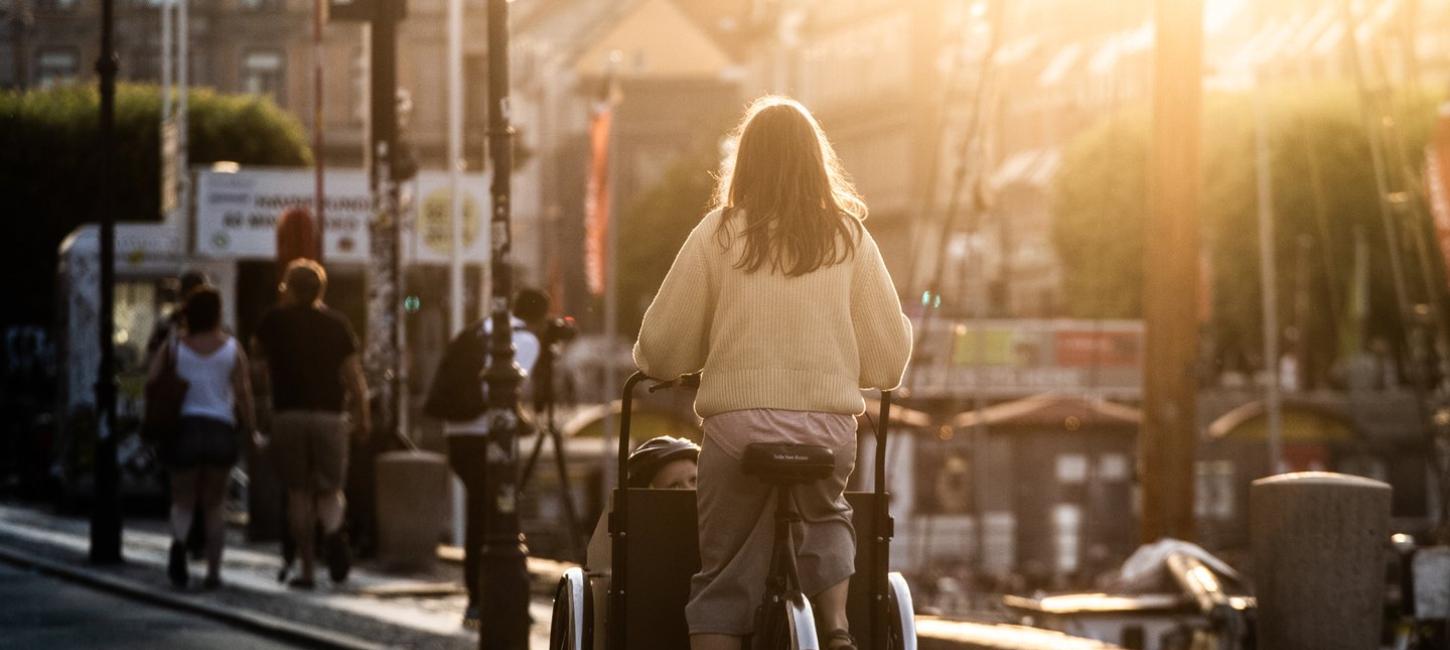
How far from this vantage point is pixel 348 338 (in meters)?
14.6

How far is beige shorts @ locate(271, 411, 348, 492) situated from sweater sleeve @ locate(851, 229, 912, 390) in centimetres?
845

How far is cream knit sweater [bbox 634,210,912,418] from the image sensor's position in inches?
246

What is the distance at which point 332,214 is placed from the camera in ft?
100.0

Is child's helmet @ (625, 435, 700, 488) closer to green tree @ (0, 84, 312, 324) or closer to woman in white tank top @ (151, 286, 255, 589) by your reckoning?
woman in white tank top @ (151, 286, 255, 589)

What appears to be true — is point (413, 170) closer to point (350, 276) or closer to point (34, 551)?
point (34, 551)

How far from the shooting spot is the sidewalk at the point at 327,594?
1302 cm

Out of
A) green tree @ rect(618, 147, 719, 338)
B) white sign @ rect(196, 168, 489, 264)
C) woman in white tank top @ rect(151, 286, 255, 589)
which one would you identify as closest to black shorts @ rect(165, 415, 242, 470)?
woman in white tank top @ rect(151, 286, 255, 589)

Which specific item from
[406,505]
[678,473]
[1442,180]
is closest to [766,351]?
[678,473]

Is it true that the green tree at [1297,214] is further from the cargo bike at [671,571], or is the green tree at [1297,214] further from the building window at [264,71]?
the cargo bike at [671,571]

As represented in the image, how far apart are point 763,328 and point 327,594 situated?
9.52m

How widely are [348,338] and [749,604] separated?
8674 millimetres

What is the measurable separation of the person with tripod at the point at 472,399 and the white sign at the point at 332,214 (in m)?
14.2

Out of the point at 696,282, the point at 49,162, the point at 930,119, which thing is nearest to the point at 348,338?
the point at 696,282

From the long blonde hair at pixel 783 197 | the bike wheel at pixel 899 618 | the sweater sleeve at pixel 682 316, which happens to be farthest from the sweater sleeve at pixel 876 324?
the bike wheel at pixel 899 618
